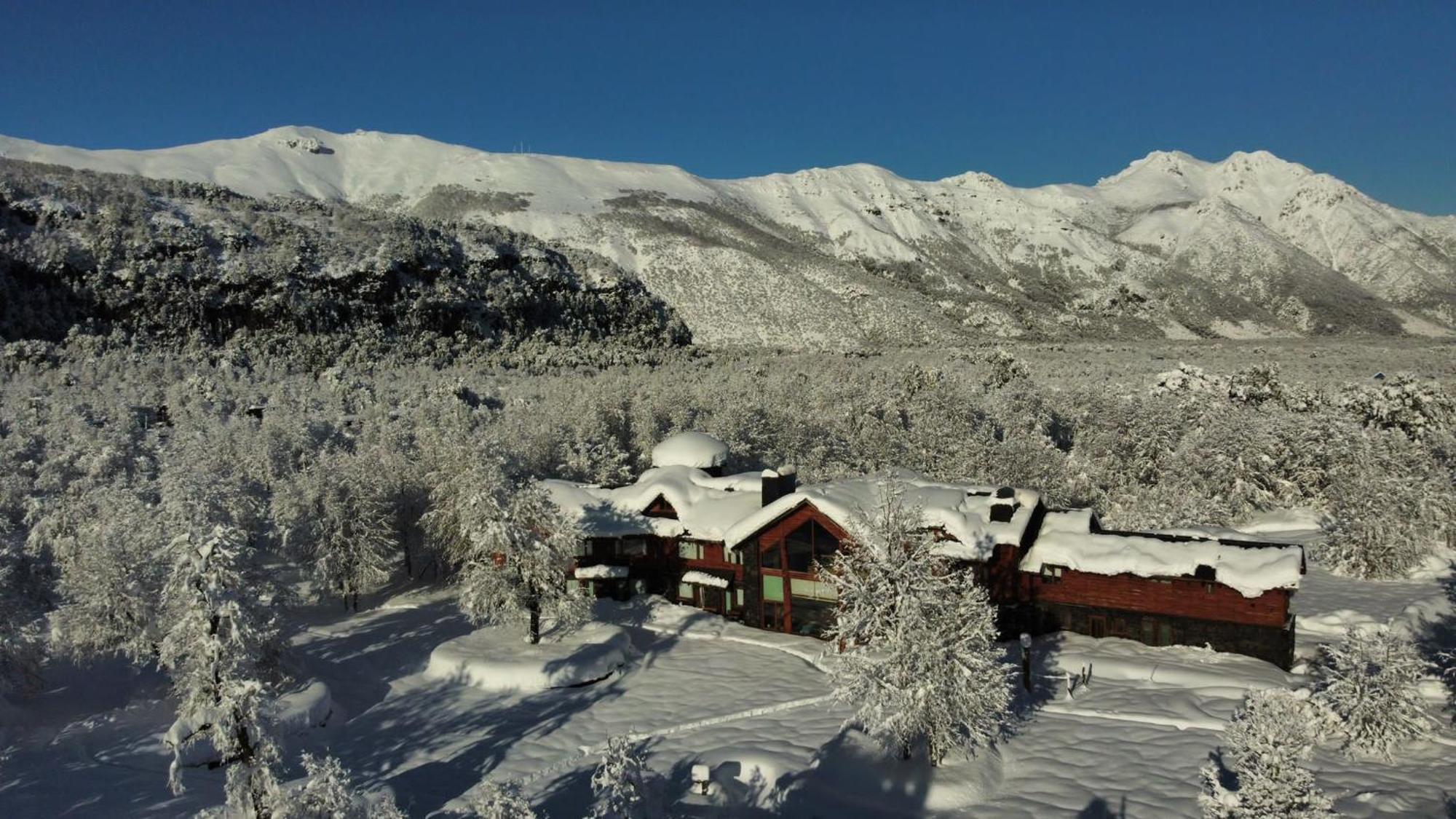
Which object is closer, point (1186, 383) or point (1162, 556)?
point (1162, 556)

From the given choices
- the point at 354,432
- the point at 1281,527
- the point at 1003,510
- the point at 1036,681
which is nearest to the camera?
the point at 1036,681

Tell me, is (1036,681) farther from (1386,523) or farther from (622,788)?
(1386,523)

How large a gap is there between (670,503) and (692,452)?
23.7 ft

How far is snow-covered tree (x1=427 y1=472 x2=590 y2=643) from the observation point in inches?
1261

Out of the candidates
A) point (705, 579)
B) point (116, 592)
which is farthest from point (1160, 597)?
point (116, 592)

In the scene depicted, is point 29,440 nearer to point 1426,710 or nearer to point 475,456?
point 475,456

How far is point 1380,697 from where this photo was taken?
20.8 meters

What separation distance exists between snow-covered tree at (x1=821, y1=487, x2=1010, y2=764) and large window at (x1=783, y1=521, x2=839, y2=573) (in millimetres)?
10319

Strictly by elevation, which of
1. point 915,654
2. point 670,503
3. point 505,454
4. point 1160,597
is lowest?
point 1160,597

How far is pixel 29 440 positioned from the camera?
61.5 metres

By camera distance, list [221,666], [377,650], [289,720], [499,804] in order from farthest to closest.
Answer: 1. [377,650]
2. [289,720]
3. [221,666]
4. [499,804]

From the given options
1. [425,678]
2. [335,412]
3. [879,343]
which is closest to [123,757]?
[425,678]

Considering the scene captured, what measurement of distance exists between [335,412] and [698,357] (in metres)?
75.6

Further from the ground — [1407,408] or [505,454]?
[505,454]
